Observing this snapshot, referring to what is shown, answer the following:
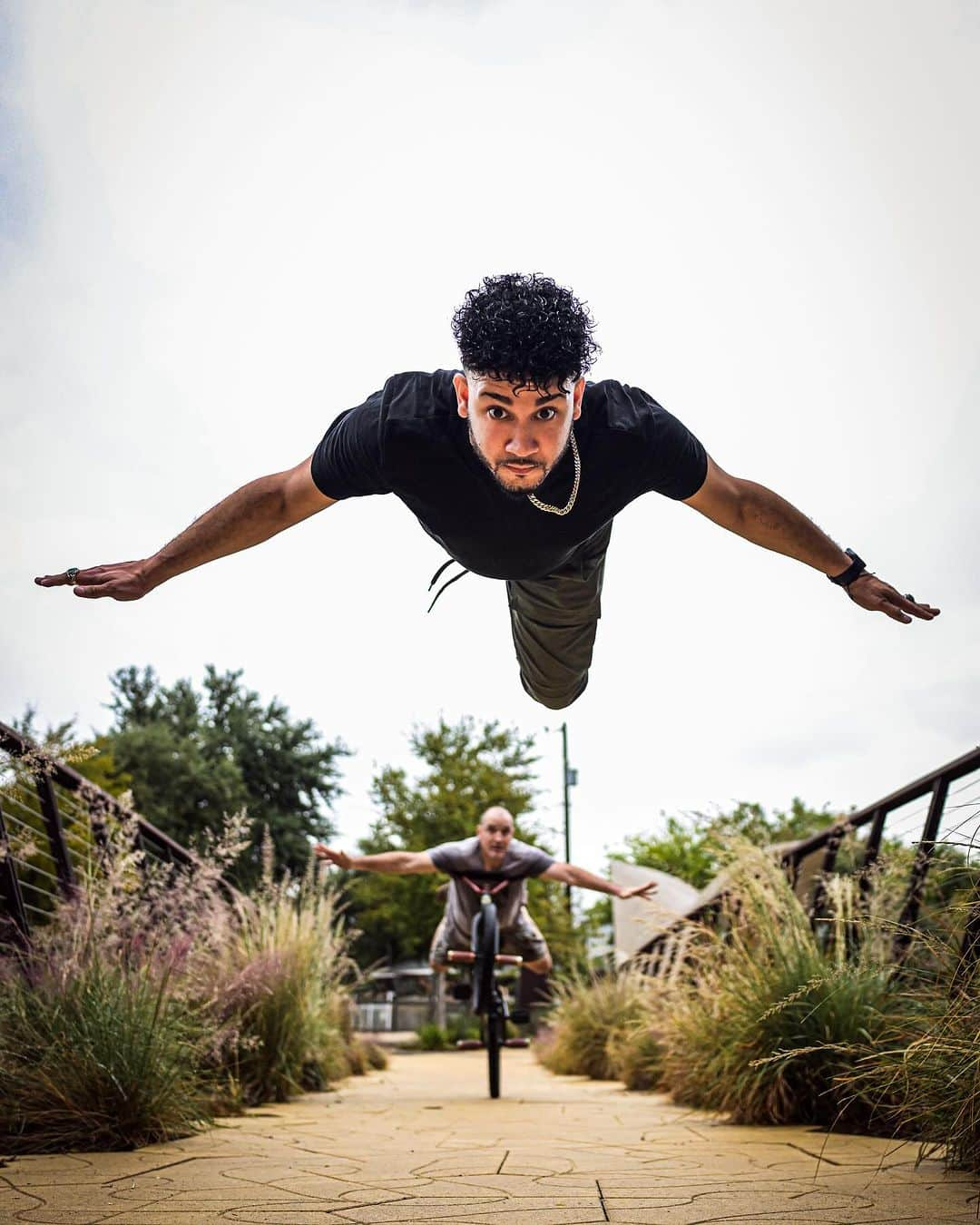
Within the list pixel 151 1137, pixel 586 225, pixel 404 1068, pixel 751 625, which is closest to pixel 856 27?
pixel 586 225

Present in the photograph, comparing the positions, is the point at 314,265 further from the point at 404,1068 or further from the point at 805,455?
the point at 404,1068

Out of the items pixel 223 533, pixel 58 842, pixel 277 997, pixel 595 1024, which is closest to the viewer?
pixel 223 533

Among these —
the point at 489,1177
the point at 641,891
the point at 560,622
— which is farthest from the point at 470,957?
the point at 489,1177

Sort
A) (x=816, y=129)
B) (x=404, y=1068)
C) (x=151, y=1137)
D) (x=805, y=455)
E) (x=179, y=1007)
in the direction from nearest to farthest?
(x=151, y=1137) < (x=179, y=1007) < (x=816, y=129) < (x=805, y=455) < (x=404, y=1068)

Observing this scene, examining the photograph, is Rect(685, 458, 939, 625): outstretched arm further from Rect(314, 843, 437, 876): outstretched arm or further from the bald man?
the bald man

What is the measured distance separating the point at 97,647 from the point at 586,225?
11.2 feet

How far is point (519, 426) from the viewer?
2471 mm

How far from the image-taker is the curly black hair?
2441 millimetres

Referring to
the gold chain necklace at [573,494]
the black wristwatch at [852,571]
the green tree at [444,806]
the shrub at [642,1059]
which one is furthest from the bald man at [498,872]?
the green tree at [444,806]

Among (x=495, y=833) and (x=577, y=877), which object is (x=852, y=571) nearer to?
(x=495, y=833)

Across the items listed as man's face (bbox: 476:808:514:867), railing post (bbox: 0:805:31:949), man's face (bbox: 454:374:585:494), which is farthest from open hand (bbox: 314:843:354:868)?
man's face (bbox: 454:374:585:494)

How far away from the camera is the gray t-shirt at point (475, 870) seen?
668 cm

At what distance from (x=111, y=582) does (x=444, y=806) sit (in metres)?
13.7

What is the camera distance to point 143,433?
5406 mm
